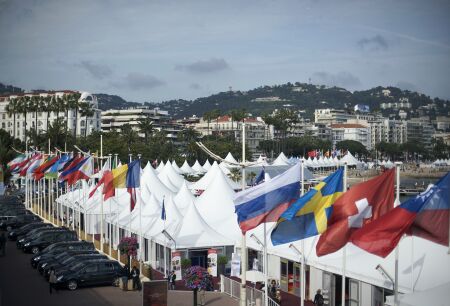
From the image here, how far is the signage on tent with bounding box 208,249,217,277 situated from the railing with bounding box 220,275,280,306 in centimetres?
260

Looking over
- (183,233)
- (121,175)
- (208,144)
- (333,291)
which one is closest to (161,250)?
(183,233)

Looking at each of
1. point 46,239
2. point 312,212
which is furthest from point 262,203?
point 46,239

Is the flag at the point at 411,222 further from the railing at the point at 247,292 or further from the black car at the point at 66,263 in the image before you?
the black car at the point at 66,263

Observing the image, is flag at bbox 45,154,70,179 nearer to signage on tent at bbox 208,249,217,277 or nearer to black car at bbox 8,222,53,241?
black car at bbox 8,222,53,241

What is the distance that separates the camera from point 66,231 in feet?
119

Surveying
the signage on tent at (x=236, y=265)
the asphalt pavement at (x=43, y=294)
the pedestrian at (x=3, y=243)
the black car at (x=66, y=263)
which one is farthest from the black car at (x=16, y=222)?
the signage on tent at (x=236, y=265)

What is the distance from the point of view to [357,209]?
46.2 ft

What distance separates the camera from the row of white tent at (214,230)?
60.2ft

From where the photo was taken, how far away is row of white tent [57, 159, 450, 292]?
18.4m

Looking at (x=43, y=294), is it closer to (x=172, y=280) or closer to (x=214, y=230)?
(x=172, y=280)

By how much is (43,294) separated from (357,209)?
51.9 feet

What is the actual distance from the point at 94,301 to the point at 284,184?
35.6 feet

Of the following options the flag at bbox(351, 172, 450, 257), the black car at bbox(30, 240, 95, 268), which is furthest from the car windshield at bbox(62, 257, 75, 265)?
the flag at bbox(351, 172, 450, 257)

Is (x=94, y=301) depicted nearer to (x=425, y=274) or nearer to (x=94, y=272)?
(x=94, y=272)
